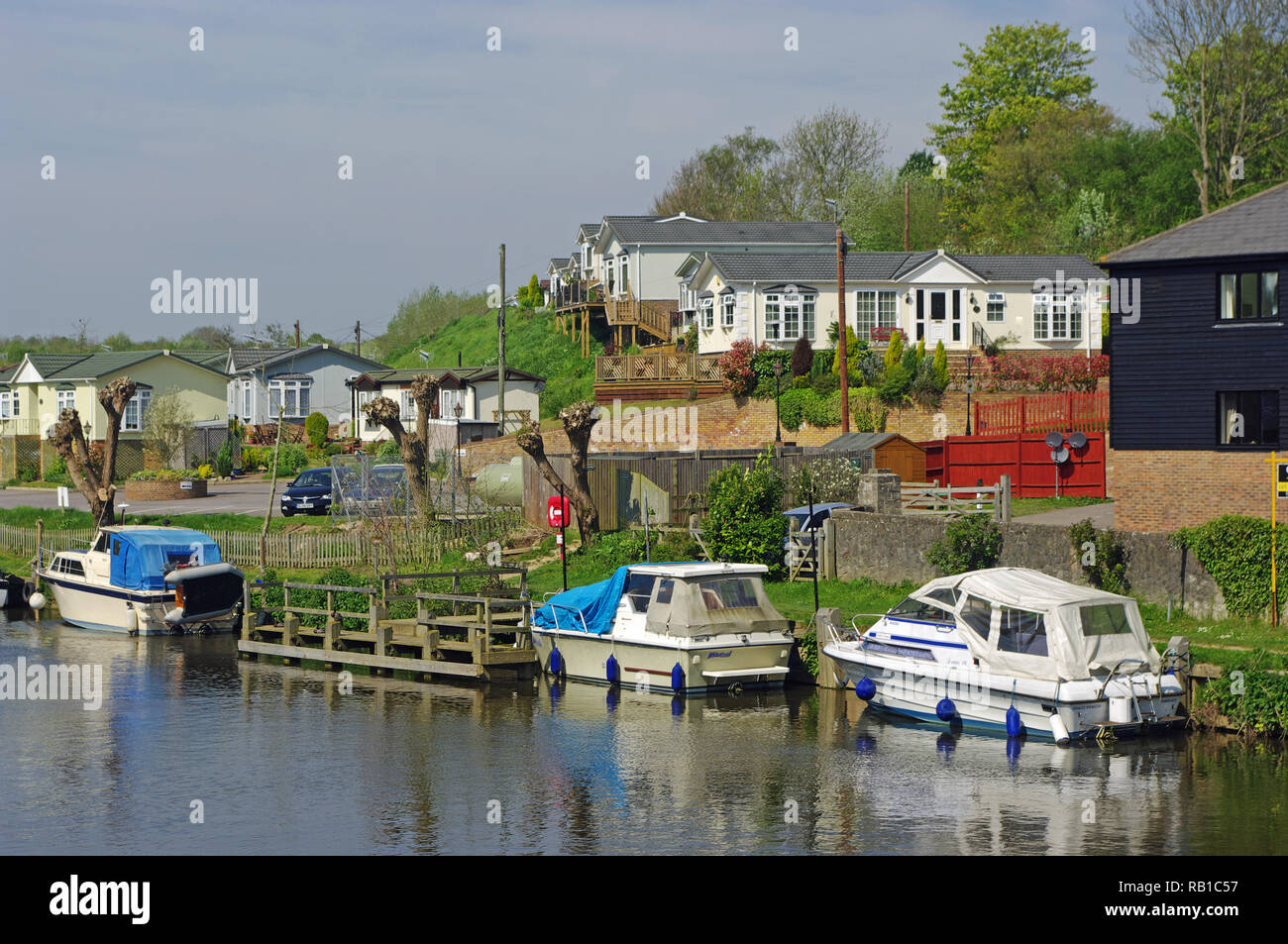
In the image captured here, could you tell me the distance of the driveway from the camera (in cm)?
5372

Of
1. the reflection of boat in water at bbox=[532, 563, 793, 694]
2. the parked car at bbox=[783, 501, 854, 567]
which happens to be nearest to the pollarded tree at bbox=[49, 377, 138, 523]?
the parked car at bbox=[783, 501, 854, 567]

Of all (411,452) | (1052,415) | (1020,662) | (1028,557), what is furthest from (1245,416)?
(411,452)

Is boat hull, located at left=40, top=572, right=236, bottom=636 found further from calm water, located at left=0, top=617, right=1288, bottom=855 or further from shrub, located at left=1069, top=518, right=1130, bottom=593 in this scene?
A: shrub, located at left=1069, top=518, right=1130, bottom=593

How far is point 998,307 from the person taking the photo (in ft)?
215

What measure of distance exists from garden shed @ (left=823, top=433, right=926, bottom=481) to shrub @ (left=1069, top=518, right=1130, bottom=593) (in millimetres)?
15756

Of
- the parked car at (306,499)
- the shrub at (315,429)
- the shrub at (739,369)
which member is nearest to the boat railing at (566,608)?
the parked car at (306,499)

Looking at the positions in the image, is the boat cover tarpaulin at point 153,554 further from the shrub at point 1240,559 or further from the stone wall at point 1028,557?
the shrub at point 1240,559

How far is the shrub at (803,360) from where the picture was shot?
200 feet

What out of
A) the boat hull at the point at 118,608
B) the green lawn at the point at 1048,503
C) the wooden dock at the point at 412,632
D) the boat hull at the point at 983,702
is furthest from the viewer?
the green lawn at the point at 1048,503

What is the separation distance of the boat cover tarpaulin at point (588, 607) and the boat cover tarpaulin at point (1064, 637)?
759 centimetres

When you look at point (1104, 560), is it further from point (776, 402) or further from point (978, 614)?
point (776, 402)

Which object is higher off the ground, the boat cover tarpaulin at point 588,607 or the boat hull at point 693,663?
the boat cover tarpaulin at point 588,607

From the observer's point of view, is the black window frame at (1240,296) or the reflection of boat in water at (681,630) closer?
the reflection of boat in water at (681,630)

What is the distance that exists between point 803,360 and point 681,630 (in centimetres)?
3318
